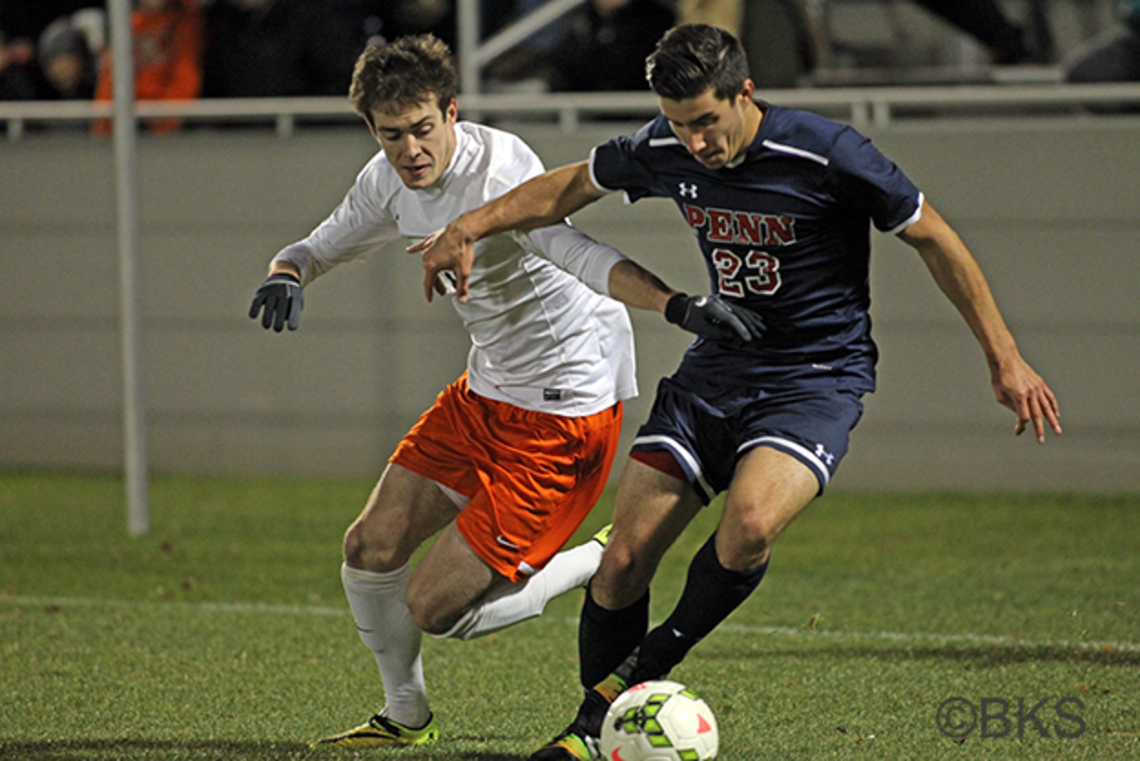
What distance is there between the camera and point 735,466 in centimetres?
423

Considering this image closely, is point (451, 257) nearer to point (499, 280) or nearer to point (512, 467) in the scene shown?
point (499, 280)

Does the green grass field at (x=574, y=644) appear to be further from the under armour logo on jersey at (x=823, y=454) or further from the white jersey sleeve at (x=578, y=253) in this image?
the white jersey sleeve at (x=578, y=253)

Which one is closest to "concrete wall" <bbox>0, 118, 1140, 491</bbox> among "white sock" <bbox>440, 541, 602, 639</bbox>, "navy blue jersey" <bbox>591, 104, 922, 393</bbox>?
"white sock" <bbox>440, 541, 602, 639</bbox>

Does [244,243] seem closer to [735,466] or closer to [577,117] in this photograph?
[577,117]

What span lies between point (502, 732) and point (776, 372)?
144 cm

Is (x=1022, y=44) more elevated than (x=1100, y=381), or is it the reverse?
(x=1022, y=44)

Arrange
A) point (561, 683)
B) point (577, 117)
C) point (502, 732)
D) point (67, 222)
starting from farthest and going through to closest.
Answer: point (67, 222) → point (577, 117) → point (561, 683) → point (502, 732)

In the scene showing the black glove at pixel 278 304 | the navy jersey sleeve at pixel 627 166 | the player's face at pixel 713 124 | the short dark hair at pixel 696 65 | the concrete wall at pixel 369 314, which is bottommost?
the concrete wall at pixel 369 314

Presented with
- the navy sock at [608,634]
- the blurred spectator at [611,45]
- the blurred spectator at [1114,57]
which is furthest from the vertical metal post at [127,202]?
the blurred spectator at [1114,57]

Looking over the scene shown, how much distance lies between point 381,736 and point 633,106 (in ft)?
20.0

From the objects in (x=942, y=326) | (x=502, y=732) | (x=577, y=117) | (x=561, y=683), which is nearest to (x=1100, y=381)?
(x=942, y=326)

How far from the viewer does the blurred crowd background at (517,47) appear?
31.9ft

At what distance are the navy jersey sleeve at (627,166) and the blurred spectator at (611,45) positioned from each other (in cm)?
583

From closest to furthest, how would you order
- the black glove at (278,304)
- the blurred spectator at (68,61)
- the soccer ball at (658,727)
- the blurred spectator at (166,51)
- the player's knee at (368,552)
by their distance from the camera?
the soccer ball at (658,727), the black glove at (278,304), the player's knee at (368,552), the blurred spectator at (166,51), the blurred spectator at (68,61)
